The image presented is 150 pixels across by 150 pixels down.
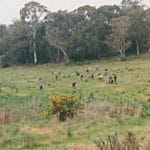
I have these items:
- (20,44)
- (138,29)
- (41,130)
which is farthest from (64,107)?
(20,44)

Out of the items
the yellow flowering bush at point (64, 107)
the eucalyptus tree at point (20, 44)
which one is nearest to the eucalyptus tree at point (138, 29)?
the eucalyptus tree at point (20, 44)

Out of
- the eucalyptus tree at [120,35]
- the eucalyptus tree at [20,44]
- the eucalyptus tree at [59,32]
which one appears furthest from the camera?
the eucalyptus tree at [20,44]

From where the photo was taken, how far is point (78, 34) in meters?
69.6

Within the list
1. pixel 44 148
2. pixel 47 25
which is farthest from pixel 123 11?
pixel 44 148

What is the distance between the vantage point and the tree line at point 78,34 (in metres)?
68.7

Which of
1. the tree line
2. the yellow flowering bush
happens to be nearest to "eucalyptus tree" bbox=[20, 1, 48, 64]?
the tree line

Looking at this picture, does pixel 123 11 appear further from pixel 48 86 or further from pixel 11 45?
pixel 48 86

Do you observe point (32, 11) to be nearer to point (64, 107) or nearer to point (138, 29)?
point (138, 29)

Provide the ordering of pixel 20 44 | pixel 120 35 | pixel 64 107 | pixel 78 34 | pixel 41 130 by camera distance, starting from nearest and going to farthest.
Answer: pixel 41 130 → pixel 64 107 → pixel 120 35 → pixel 78 34 → pixel 20 44

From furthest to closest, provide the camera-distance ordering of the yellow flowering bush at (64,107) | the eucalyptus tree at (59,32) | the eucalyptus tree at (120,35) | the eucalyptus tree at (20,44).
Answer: the eucalyptus tree at (20,44), the eucalyptus tree at (59,32), the eucalyptus tree at (120,35), the yellow flowering bush at (64,107)

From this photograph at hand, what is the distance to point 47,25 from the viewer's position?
76750mm

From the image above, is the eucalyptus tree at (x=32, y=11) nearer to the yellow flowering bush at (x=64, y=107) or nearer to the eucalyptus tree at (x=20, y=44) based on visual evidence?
the eucalyptus tree at (x=20, y=44)

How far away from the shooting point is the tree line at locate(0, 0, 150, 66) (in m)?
68.7

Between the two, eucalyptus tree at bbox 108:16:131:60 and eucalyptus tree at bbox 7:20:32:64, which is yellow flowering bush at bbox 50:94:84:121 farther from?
eucalyptus tree at bbox 7:20:32:64
